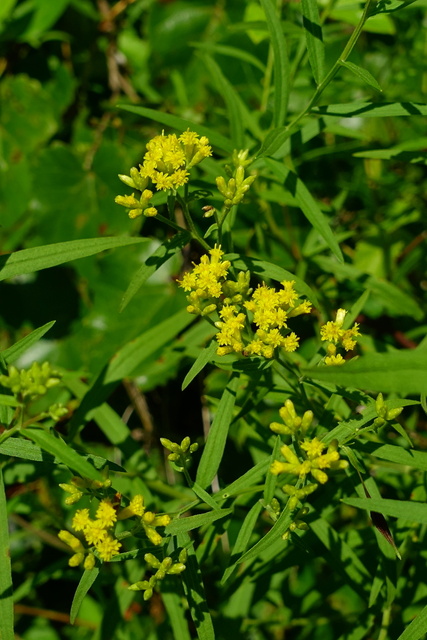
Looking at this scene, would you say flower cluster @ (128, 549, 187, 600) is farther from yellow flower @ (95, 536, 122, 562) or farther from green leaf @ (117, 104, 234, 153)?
green leaf @ (117, 104, 234, 153)

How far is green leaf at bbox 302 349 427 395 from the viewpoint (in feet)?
3.61

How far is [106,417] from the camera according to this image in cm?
221

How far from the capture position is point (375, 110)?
185 cm

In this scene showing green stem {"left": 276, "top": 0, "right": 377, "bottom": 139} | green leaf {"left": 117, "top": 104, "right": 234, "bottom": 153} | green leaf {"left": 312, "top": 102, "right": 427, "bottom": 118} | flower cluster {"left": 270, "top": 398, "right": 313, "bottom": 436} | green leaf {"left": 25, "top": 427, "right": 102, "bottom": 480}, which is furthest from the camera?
green leaf {"left": 117, "top": 104, "right": 234, "bottom": 153}

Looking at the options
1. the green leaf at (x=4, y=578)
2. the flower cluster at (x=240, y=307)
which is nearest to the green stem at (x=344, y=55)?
the flower cluster at (x=240, y=307)

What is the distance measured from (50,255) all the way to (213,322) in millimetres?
489

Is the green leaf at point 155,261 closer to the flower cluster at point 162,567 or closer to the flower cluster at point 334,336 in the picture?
the flower cluster at point 334,336

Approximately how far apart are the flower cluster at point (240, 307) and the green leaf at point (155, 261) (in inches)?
3.7

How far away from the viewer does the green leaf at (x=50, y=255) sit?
1.65m

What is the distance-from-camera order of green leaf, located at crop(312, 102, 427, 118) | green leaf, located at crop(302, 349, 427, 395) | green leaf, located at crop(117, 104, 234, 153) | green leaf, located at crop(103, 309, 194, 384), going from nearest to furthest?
green leaf, located at crop(302, 349, 427, 395)
green leaf, located at crop(312, 102, 427, 118)
green leaf, located at crop(117, 104, 234, 153)
green leaf, located at crop(103, 309, 194, 384)

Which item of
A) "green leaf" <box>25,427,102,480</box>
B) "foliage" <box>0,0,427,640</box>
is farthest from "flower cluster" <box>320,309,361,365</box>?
"green leaf" <box>25,427,102,480</box>

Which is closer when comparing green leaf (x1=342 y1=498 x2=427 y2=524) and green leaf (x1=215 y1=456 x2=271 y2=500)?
green leaf (x1=342 y1=498 x2=427 y2=524)

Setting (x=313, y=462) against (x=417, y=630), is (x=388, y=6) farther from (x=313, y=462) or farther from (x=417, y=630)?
(x=417, y=630)

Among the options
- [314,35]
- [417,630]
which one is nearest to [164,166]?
[314,35]
